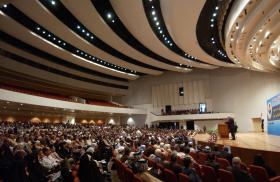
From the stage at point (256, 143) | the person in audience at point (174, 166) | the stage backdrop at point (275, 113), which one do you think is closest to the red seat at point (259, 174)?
the person in audience at point (174, 166)

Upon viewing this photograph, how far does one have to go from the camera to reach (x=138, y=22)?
1423 centimetres

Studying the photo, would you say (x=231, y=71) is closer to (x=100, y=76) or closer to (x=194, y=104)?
(x=194, y=104)

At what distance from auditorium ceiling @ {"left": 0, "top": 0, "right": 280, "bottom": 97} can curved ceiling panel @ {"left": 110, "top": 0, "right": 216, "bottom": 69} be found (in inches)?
1.0

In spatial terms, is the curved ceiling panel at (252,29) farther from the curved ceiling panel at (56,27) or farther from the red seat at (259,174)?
the curved ceiling panel at (56,27)

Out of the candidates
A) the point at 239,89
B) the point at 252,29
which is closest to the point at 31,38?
the point at 252,29

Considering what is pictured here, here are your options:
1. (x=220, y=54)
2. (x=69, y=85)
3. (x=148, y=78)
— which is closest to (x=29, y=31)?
(x=69, y=85)

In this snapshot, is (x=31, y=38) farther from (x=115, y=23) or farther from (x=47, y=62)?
(x=47, y=62)

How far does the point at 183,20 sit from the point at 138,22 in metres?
2.37

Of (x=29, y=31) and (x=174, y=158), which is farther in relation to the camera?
(x=29, y=31)

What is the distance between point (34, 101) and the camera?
1806 cm

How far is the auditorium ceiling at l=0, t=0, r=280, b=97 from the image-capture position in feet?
38.3

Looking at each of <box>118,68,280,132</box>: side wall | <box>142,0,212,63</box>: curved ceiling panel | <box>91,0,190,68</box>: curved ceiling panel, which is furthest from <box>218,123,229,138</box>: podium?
<box>118,68,280,132</box>: side wall

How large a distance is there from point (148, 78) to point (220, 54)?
41.8ft

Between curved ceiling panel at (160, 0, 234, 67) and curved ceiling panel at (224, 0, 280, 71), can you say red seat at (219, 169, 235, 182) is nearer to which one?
curved ceiling panel at (224, 0, 280, 71)
